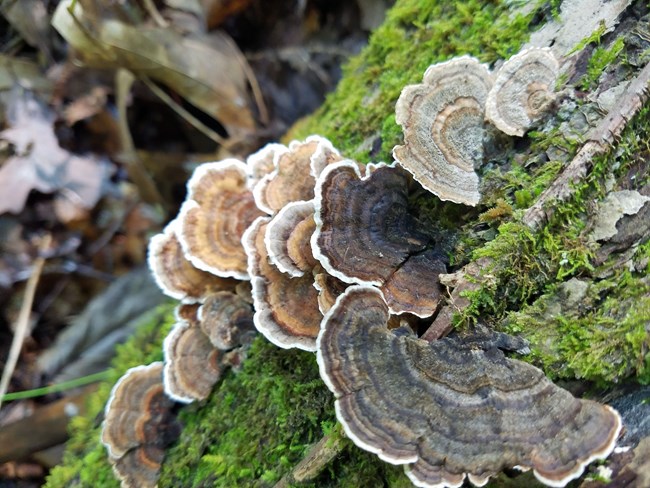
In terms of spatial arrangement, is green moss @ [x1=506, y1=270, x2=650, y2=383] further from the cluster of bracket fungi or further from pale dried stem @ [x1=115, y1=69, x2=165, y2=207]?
pale dried stem @ [x1=115, y1=69, x2=165, y2=207]

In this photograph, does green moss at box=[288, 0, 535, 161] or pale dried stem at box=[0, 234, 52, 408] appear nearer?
green moss at box=[288, 0, 535, 161]

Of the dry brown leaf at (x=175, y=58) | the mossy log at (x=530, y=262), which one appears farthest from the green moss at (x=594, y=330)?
the dry brown leaf at (x=175, y=58)

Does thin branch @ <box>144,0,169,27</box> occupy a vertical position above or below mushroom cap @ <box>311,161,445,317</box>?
below

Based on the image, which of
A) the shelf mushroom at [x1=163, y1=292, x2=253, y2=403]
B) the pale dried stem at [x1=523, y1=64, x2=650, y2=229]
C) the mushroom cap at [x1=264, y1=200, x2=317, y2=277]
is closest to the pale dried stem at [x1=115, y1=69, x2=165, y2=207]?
the shelf mushroom at [x1=163, y1=292, x2=253, y2=403]

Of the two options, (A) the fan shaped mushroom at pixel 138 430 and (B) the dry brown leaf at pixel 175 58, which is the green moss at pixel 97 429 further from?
(B) the dry brown leaf at pixel 175 58

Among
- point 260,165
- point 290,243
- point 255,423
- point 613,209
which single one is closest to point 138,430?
point 255,423

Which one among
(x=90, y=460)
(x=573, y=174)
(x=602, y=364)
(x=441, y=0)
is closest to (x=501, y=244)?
(x=573, y=174)

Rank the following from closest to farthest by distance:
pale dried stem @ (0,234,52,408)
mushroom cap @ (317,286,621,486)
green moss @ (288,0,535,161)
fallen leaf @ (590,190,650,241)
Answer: mushroom cap @ (317,286,621,486), fallen leaf @ (590,190,650,241), green moss @ (288,0,535,161), pale dried stem @ (0,234,52,408)

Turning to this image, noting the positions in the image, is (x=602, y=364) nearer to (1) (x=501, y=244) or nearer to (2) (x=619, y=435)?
(2) (x=619, y=435)
